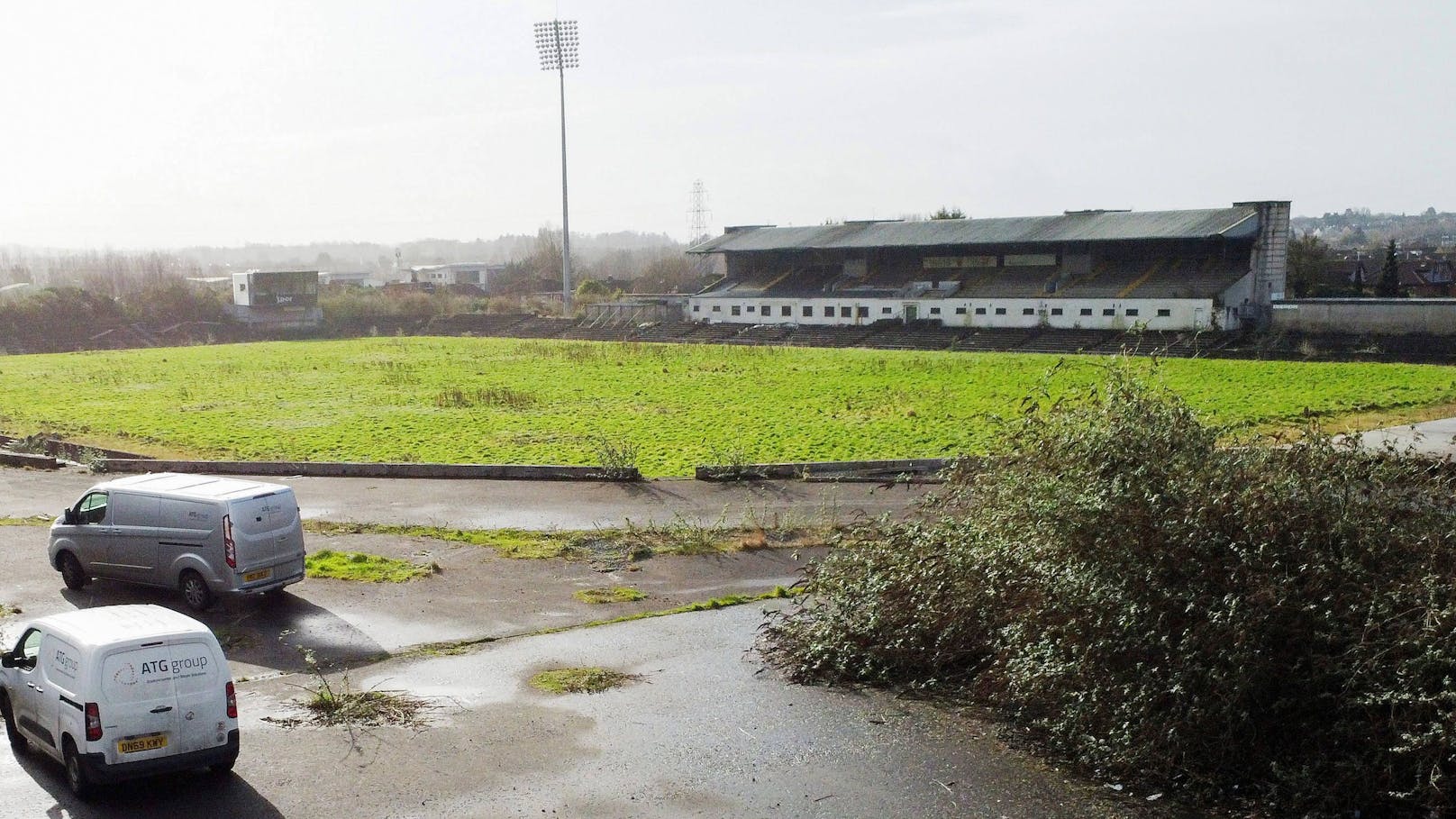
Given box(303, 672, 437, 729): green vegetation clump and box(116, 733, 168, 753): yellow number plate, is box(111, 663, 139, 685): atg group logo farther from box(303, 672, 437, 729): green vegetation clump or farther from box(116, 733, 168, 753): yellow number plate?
box(303, 672, 437, 729): green vegetation clump

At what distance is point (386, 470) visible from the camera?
26.8 m

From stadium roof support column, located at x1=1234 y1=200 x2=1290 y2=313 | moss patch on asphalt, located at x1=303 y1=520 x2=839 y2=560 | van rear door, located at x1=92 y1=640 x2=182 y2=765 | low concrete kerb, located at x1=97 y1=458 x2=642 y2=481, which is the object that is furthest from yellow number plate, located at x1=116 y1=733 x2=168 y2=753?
stadium roof support column, located at x1=1234 y1=200 x2=1290 y2=313

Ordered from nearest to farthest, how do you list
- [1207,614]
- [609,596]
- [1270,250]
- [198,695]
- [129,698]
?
[1207,614], [129,698], [198,695], [609,596], [1270,250]

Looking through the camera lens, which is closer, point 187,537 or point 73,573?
point 187,537

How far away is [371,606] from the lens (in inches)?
650

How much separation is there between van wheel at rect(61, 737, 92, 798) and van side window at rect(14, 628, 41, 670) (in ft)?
3.79

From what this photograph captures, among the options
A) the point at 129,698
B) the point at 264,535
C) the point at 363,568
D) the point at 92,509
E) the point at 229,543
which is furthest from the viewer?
the point at 363,568

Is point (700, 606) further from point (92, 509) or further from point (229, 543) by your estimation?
point (92, 509)

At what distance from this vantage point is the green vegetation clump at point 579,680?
1300cm

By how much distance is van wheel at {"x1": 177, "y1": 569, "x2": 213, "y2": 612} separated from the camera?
1603 cm

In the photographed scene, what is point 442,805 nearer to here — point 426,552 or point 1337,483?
point 1337,483

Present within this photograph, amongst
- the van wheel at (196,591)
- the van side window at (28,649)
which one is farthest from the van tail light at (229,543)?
the van side window at (28,649)

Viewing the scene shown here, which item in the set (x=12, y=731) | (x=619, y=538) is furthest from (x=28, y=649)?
(x=619, y=538)

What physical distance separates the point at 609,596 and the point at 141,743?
7890 millimetres
